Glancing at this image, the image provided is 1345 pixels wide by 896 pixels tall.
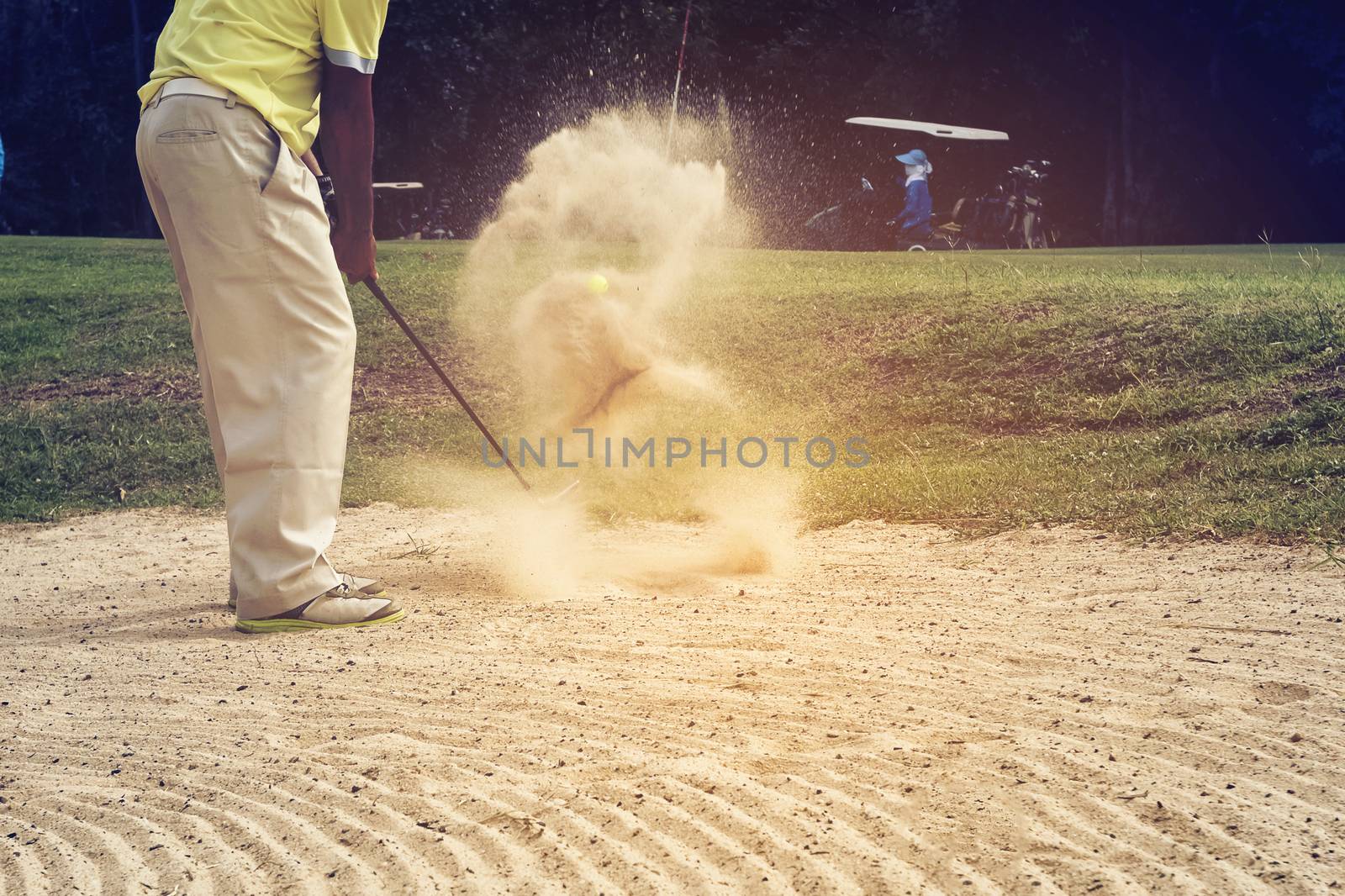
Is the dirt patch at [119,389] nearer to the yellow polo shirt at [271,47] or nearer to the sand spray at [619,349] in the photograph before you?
the sand spray at [619,349]

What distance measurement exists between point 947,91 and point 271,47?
2205 cm

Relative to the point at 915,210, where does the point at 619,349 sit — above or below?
below

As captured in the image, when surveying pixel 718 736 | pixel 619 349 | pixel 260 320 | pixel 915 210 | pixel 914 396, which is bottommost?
pixel 718 736

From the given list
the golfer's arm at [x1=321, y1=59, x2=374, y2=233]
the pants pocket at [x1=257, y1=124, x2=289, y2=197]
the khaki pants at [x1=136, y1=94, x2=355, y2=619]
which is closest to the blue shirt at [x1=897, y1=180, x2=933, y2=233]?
the golfer's arm at [x1=321, y1=59, x2=374, y2=233]

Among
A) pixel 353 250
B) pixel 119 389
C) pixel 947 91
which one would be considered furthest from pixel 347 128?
pixel 947 91

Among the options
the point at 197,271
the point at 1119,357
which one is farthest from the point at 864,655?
the point at 1119,357

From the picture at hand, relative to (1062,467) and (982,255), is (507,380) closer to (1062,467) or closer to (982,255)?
(1062,467)

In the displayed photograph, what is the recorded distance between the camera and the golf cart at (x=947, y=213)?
64.4 feet

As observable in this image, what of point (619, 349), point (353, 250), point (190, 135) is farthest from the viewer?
point (619, 349)

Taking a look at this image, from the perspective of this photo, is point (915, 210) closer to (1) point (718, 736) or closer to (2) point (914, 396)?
(2) point (914, 396)

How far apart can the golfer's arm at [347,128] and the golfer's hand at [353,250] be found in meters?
0.15

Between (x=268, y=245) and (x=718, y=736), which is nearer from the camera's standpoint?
(x=718, y=736)

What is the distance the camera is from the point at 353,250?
4699mm

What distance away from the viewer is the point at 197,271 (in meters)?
4.21
